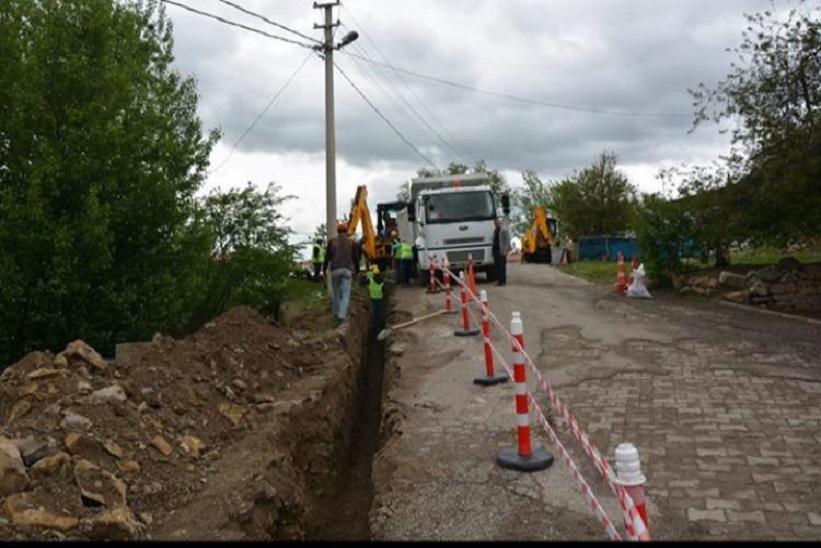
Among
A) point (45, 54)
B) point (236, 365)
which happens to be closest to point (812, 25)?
point (236, 365)

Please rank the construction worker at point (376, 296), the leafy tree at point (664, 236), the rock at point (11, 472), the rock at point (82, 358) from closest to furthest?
the rock at point (11, 472) < the rock at point (82, 358) < the construction worker at point (376, 296) < the leafy tree at point (664, 236)

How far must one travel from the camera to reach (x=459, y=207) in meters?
20.3

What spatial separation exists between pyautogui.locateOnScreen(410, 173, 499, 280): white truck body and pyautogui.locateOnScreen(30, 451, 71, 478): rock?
1484cm

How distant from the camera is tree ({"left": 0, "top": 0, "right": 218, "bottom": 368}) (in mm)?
13070

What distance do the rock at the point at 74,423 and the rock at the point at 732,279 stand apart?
1432 centimetres

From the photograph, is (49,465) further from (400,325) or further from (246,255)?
(246,255)

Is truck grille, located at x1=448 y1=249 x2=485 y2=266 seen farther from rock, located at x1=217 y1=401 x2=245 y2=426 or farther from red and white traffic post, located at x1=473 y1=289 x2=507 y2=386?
rock, located at x1=217 y1=401 x2=245 y2=426

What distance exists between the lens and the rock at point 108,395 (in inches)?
260

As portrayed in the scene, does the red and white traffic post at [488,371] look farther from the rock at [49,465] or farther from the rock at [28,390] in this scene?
the rock at [49,465]

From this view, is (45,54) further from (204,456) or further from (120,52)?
(204,456)

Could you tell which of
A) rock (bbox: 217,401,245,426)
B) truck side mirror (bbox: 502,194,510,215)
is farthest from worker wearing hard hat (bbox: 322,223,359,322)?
truck side mirror (bbox: 502,194,510,215)

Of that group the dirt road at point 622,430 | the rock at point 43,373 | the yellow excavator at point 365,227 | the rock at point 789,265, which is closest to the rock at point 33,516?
the dirt road at point 622,430

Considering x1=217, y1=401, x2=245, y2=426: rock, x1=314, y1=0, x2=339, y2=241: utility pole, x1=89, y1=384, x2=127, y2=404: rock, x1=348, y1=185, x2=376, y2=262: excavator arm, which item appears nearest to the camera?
x1=89, y1=384, x2=127, y2=404: rock

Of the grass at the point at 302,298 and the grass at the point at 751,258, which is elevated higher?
the grass at the point at 751,258
